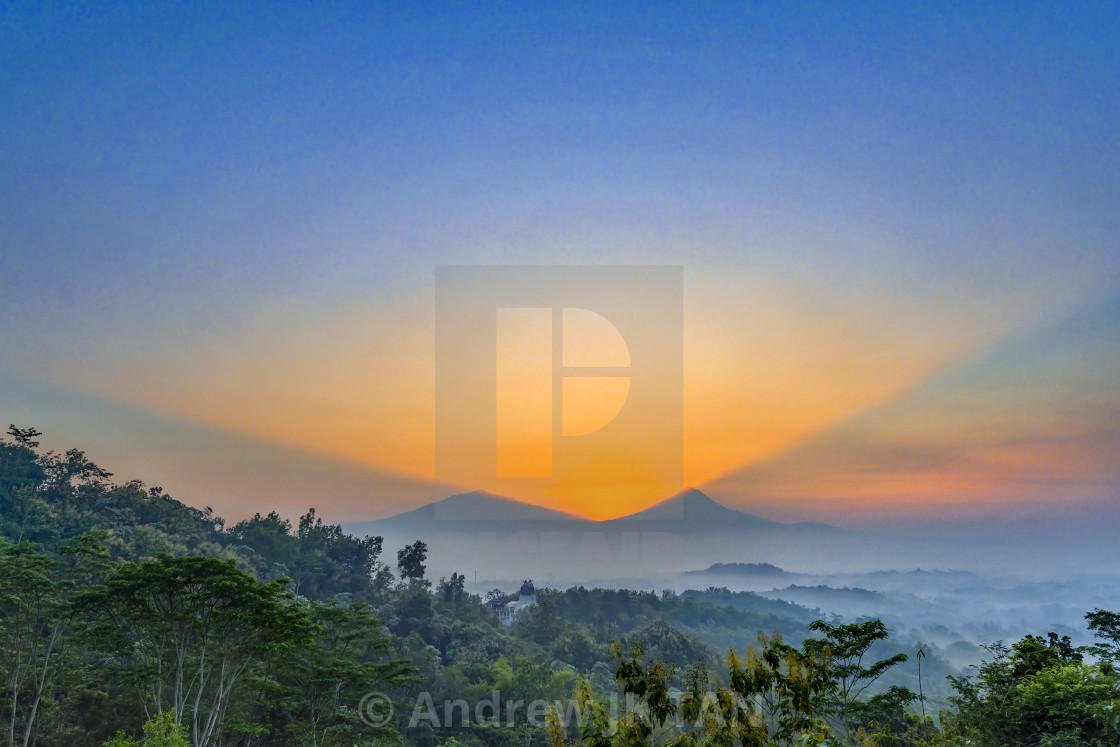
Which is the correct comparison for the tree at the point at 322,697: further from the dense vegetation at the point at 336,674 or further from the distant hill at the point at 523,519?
the distant hill at the point at 523,519

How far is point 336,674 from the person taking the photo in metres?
23.2

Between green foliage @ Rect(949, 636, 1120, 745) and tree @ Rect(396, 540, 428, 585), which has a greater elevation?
green foliage @ Rect(949, 636, 1120, 745)

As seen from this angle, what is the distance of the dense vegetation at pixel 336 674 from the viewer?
6234 mm

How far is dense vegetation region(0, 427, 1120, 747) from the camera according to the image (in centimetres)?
623

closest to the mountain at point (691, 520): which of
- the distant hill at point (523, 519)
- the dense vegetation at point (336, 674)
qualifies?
the distant hill at point (523, 519)

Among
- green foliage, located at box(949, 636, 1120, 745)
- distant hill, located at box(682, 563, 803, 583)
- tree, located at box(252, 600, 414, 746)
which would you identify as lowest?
distant hill, located at box(682, 563, 803, 583)

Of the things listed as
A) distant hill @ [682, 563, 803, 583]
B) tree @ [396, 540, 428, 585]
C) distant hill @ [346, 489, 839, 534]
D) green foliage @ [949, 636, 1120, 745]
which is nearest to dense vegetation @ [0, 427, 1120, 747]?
green foliage @ [949, 636, 1120, 745]

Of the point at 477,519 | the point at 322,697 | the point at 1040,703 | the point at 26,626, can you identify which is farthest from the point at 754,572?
the point at 26,626

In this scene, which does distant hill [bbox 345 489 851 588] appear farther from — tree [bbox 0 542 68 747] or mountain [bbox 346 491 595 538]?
tree [bbox 0 542 68 747]

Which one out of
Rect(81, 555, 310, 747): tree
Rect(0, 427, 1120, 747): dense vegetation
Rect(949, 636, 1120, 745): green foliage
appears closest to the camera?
Rect(0, 427, 1120, 747): dense vegetation

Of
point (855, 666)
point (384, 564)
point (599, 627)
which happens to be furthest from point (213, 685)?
point (599, 627)

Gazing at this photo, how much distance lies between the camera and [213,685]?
842 inches

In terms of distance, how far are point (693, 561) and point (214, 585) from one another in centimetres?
13095

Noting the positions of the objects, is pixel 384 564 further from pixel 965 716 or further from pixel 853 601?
pixel 853 601
